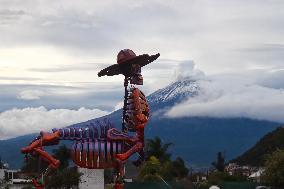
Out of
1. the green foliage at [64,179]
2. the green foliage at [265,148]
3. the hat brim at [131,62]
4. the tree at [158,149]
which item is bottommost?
the green foliage at [265,148]

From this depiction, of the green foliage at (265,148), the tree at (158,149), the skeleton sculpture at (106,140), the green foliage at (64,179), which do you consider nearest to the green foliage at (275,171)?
the green foliage at (64,179)

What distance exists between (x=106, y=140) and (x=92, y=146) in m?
0.85

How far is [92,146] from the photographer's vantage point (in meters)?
43.6

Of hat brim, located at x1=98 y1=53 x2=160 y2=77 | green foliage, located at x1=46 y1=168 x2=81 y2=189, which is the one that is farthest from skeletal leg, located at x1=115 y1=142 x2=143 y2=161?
green foliage, located at x1=46 y1=168 x2=81 y2=189

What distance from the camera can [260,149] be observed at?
5162 inches

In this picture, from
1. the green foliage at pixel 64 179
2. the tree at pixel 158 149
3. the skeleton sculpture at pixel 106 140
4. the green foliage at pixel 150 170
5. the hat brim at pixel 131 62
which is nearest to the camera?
the skeleton sculpture at pixel 106 140

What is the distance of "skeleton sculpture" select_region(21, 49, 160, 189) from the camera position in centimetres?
4294

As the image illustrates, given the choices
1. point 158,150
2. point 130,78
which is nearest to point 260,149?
point 158,150

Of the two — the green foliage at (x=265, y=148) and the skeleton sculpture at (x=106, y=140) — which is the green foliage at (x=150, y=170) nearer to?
the skeleton sculpture at (x=106, y=140)

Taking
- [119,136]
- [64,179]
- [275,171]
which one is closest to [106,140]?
[119,136]

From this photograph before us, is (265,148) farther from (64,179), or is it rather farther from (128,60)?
(128,60)

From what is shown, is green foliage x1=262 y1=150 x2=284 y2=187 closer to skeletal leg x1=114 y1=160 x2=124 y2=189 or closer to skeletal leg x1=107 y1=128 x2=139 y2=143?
skeletal leg x1=107 y1=128 x2=139 y2=143

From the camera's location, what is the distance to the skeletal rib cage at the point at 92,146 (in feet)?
143

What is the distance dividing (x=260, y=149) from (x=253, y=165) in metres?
2.95
